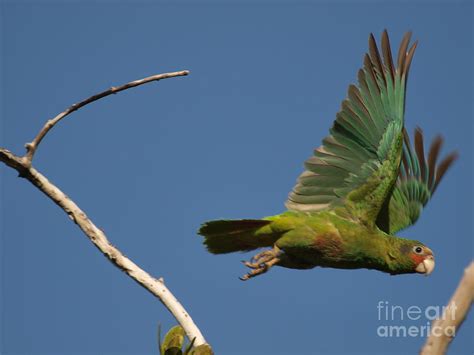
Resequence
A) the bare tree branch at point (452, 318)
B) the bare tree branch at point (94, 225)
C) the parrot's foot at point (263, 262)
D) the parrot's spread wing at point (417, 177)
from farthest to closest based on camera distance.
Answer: the parrot's spread wing at point (417, 177) < the parrot's foot at point (263, 262) < the bare tree branch at point (94, 225) < the bare tree branch at point (452, 318)

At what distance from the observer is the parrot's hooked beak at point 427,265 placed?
6.59 metres

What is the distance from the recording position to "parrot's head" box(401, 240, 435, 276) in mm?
6539

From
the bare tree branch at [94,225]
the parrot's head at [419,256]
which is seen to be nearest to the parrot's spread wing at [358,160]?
the parrot's head at [419,256]

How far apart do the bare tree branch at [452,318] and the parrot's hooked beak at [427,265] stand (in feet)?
12.3

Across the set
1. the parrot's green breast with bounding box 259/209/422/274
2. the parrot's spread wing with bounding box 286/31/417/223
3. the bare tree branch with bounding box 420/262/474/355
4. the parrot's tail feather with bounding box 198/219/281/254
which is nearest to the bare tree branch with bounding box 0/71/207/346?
the bare tree branch with bounding box 420/262/474/355

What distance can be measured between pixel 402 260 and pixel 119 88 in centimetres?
345

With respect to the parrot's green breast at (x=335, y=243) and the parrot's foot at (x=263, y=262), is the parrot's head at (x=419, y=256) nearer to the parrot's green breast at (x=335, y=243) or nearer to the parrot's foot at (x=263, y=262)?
the parrot's green breast at (x=335, y=243)

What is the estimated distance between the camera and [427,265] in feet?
21.6

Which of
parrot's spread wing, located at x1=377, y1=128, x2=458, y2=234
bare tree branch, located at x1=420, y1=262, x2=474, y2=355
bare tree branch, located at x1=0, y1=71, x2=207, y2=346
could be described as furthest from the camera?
parrot's spread wing, located at x1=377, y1=128, x2=458, y2=234

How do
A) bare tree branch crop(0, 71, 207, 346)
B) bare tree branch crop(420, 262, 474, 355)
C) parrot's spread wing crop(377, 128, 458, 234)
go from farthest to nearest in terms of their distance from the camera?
1. parrot's spread wing crop(377, 128, 458, 234)
2. bare tree branch crop(0, 71, 207, 346)
3. bare tree branch crop(420, 262, 474, 355)

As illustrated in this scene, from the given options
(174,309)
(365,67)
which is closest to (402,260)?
(365,67)

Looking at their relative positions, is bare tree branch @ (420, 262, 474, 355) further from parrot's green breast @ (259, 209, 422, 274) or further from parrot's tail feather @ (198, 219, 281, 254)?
parrot's green breast @ (259, 209, 422, 274)

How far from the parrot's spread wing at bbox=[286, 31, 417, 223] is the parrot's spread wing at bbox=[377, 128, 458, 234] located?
3.46 feet

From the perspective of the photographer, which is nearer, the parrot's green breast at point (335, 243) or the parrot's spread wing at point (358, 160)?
the parrot's green breast at point (335, 243)
